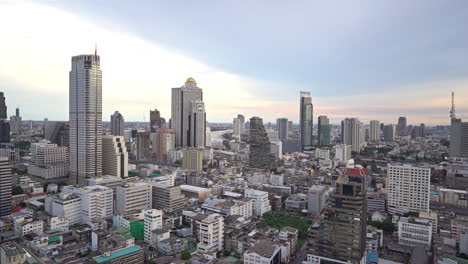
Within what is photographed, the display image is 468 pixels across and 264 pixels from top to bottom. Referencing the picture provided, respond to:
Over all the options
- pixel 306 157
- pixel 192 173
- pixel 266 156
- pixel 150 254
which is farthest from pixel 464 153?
pixel 150 254

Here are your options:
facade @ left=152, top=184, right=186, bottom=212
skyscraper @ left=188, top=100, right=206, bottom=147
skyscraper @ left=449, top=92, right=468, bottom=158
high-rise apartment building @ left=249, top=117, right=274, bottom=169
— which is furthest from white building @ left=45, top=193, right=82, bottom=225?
skyscraper @ left=449, top=92, right=468, bottom=158

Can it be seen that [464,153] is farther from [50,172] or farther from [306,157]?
[50,172]

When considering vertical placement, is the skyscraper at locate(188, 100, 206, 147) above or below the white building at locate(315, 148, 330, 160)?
above

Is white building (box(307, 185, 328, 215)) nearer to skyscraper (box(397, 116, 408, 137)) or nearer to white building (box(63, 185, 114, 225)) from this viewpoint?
white building (box(63, 185, 114, 225))

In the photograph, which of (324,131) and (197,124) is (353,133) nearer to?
(324,131)

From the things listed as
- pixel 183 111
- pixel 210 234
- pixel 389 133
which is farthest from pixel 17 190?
pixel 389 133
